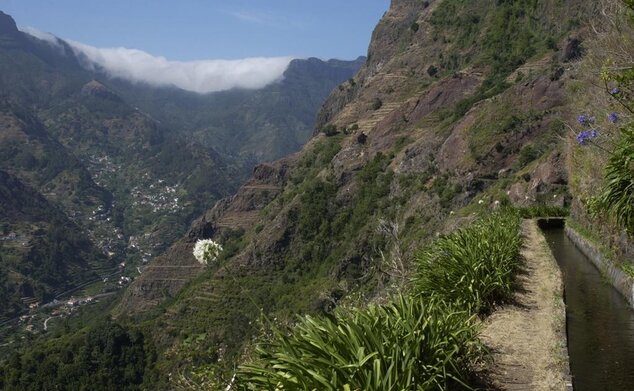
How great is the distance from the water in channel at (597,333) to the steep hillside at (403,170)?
20682 millimetres

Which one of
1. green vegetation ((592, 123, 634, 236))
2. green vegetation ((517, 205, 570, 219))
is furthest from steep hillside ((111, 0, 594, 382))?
green vegetation ((592, 123, 634, 236))

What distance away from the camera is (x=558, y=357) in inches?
272

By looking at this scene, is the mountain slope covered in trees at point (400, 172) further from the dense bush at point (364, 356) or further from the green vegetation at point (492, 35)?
the dense bush at point (364, 356)

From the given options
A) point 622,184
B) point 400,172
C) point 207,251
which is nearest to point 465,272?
point 622,184

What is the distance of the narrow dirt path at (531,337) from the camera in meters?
6.34

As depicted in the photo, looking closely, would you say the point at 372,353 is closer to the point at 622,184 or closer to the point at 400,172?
the point at 622,184

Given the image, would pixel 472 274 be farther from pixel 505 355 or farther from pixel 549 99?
pixel 549 99

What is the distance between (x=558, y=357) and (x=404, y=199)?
65499 millimetres

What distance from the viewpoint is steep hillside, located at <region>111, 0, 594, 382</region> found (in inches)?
2221

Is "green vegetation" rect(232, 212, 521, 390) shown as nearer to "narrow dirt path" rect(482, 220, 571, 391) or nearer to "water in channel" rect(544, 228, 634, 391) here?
"narrow dirt path" rect(482, 220, 571, 391)

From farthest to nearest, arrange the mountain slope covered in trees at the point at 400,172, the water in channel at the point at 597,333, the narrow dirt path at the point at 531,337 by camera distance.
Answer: the mountain slope covered in trees at the point at 400,172 → the water in channel at the point at 597,333 → the narrow dirt path at the point at 531,337

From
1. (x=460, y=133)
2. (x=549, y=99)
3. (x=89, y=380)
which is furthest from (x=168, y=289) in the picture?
(x=549, y=99)

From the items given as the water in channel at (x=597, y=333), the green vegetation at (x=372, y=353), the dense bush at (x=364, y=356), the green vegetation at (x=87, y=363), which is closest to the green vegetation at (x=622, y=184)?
the water in channel at (x=597, y=333)

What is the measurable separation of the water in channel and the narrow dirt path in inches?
10.8
